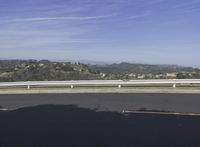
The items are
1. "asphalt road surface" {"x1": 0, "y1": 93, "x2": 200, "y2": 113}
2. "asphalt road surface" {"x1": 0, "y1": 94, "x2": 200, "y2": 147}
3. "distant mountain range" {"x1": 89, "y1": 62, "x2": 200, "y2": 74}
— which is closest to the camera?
"asphalt road surface" {"x1": 0, "y1": 94, "x2": 200, "y2": 147}

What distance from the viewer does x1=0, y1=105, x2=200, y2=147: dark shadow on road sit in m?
14.0

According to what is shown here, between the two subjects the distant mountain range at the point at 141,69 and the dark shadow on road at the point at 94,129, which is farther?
the distant mountain range at the point at 141,69

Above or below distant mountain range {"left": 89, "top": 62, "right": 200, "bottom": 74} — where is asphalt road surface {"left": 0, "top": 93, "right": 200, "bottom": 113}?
above

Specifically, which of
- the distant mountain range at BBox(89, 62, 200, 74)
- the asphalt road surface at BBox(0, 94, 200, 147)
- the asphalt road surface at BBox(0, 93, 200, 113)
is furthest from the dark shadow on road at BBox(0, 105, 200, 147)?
the distant mountain range at BBox(89, 62, 200, 74)

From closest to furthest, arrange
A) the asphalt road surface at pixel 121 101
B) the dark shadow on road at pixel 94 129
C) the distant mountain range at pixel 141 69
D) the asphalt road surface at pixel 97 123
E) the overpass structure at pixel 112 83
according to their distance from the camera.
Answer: the dark shadow on road at pixel 94 129 → the asphalt road surface at pixel 97 123 → the asphalt road surface at pixel 121 101 → the overpass structure at pixel 112 83 → the distant mountain range at pixel 141 69

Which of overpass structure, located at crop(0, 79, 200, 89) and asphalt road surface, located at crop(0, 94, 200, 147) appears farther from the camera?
overpass structure, located at crop(0, 79, 200, 89)

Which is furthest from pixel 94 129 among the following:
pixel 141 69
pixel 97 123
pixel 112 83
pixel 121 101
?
pixel 141 69

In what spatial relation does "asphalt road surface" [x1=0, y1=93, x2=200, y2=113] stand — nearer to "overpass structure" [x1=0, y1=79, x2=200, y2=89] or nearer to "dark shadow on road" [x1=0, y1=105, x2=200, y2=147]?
"dark shadow on road" [x1=0, y1=105, x2=200, y2=147]

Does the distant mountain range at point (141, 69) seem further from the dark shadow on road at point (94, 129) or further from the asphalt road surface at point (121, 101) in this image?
the dark shadow on road at point (94, 129)

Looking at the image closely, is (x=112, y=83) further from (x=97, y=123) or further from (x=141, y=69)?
(x=141, y=69)

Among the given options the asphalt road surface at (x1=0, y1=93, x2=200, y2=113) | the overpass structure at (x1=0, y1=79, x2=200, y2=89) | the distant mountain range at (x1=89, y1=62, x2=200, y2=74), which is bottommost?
the distant mountain range at (x1=89, y1=62, x2=200, y2=74)

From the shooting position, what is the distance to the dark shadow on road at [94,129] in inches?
551

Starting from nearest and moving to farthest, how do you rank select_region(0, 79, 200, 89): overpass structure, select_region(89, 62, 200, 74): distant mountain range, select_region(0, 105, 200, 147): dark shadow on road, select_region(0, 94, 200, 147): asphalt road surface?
select_region(0, 105, 200, 147): dark shadow on road < select_region(0, 94, 200, 147): asphalt road surface < select_region(0, 79, 200, 89): overpass structure < select_region(89, 62, 200, 74): distant mountain range

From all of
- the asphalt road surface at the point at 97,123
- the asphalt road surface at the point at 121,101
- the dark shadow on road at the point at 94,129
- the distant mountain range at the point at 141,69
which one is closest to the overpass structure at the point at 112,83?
the asphalt road surface at the point at 121,101
